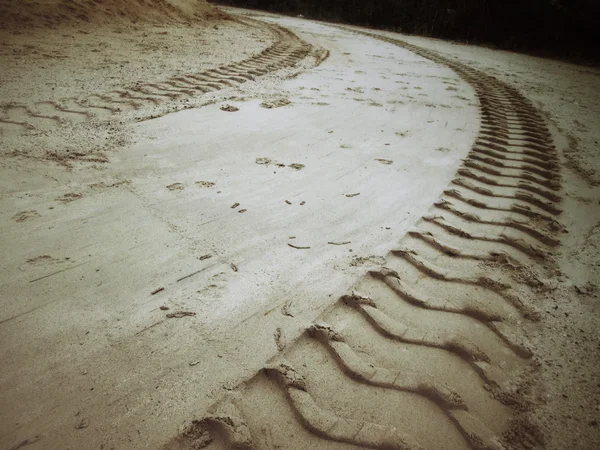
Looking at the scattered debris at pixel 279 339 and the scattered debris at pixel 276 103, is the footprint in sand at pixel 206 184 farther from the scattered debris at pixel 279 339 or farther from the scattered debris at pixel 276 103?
the scattered debris at pixel 276 103

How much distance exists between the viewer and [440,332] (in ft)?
4.54

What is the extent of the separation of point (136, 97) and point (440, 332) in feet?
12.4

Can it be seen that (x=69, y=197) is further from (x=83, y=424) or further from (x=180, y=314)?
(x=83, y=424)

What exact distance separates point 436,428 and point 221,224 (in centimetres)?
141

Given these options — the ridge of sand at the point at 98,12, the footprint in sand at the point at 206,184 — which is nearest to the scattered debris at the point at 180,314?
the footprint in sand at the point at 206,184

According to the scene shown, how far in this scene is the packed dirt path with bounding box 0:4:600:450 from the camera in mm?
1078

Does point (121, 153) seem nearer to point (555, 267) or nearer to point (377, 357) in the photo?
point (377, 357)

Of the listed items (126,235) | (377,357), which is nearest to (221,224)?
(126,235)

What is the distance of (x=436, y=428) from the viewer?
108cm

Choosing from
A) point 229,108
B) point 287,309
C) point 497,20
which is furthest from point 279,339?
point 497,20

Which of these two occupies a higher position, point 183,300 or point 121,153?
point 121,153

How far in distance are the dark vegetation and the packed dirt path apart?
9.04 metres

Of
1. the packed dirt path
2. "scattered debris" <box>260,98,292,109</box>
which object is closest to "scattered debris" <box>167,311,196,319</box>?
the packed dirt path

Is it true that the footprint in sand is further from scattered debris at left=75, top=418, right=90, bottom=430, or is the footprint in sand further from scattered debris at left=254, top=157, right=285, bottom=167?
scattered debris at left=75, top=418, right=90, bottom=430
